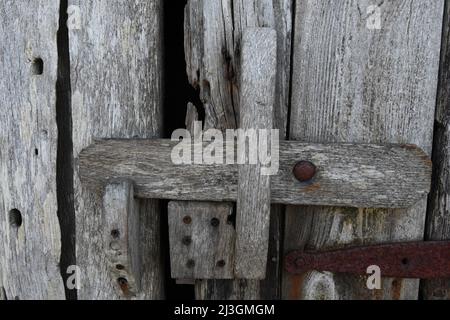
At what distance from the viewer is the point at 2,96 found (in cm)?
111

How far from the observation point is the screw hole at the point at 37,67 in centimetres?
109

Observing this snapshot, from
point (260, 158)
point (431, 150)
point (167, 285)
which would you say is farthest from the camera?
point (167, 285)

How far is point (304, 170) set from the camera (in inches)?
40.6

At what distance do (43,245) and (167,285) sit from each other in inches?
12.7

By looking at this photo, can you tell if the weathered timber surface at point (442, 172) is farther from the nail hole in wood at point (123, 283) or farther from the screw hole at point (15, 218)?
the screw hole at point (15, 218)

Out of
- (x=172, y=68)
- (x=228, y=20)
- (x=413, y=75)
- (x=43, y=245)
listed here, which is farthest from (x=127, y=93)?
(x=413, y=75)

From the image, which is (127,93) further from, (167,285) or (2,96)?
(167,285)

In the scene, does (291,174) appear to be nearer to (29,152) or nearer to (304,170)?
(304,170)

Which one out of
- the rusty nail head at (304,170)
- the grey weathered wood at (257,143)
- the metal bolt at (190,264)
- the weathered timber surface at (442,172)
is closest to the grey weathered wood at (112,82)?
the metal bolt at (190,264)

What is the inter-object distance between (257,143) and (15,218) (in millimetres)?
618

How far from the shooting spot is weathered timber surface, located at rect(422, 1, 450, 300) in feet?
3.56

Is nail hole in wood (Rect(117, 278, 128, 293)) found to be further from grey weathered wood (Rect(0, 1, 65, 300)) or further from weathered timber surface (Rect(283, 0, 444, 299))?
weathered timber surface (Rect(283, 0, 444, 299))

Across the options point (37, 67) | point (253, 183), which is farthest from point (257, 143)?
point (37, 67)

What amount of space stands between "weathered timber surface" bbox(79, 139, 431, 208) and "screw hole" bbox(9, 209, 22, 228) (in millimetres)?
231
